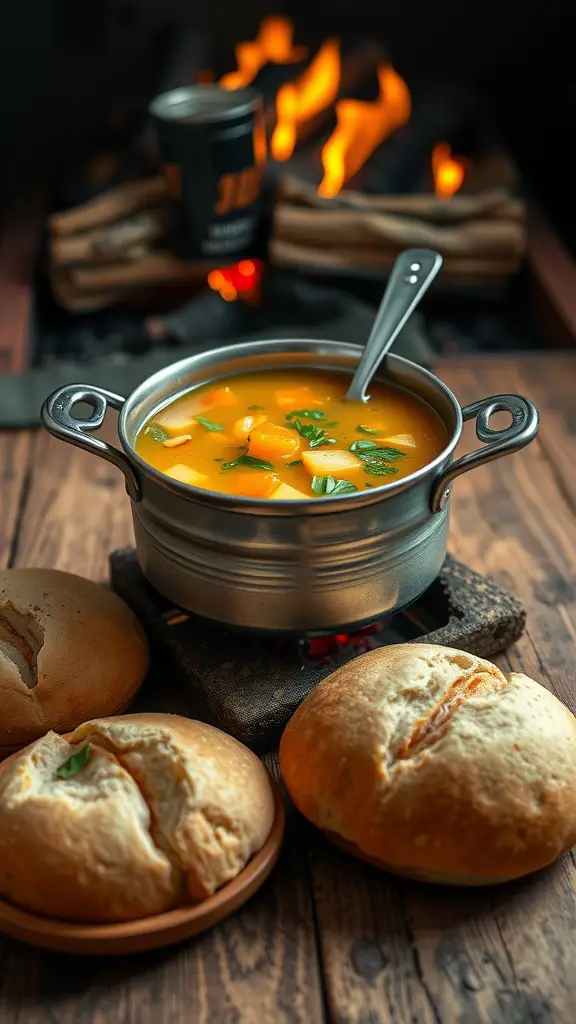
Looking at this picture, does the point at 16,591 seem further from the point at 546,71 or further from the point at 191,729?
the point at 546,71

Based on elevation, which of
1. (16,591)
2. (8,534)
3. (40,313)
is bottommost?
(40,313)

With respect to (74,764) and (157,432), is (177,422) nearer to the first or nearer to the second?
(157,432)

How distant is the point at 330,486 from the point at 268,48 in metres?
4.18

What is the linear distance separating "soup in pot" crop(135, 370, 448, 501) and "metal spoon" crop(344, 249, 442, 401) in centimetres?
5

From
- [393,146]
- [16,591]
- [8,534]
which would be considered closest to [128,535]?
[8,534]

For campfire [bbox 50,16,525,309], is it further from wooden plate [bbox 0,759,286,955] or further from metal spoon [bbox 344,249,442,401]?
wooden plate [bbox 0,759,286,955]

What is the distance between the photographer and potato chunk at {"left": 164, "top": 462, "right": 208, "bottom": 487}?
228 cm

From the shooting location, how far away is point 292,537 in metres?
2.03

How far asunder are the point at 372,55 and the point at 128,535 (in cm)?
336

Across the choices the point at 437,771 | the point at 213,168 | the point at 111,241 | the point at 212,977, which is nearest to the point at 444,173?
the point at 213,168

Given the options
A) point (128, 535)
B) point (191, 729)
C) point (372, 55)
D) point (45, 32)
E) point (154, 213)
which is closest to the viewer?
point (191, 729)

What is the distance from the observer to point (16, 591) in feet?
7.45

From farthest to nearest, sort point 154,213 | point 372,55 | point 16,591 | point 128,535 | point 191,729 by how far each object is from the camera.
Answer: point 372,55 < point 154,213 < point 128,535 < point 16,591 < point 191,729

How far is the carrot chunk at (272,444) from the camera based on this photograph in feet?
7.65
